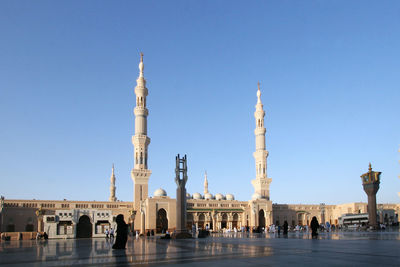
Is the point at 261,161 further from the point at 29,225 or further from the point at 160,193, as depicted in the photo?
the point at 29,225

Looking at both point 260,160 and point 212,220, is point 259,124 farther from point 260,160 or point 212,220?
point 212,220

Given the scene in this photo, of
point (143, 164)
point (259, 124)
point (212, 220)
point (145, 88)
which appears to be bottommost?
point (212, 220)

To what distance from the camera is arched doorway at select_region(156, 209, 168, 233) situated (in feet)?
187

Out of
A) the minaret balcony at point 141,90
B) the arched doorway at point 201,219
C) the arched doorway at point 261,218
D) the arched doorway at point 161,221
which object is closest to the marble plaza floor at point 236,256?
the arched doorway at point 161,221

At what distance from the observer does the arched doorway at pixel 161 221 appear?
2245 inches

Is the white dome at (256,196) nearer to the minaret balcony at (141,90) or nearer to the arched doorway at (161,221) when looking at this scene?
the arched doorway at (161,221)

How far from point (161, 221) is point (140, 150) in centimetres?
1156

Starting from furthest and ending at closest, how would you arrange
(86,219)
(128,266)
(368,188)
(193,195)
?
(193,195) → (86,219) → (368,188) → (128,266)

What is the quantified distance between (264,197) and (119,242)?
5517 cm

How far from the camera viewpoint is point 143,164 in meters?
59.1

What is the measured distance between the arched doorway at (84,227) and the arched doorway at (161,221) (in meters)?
12.3

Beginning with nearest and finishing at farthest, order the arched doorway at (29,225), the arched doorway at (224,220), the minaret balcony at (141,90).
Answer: the arched doorway at (29,225)
the minaret balcony at (141,90)
the arched doorway at (224,220)

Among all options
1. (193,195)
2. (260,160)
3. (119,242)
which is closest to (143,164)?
(193,195)

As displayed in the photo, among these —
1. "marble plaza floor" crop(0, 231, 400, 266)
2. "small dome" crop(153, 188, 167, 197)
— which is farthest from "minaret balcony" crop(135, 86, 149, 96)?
"marble plaza floor" crop(0, 231, 400, 266)
